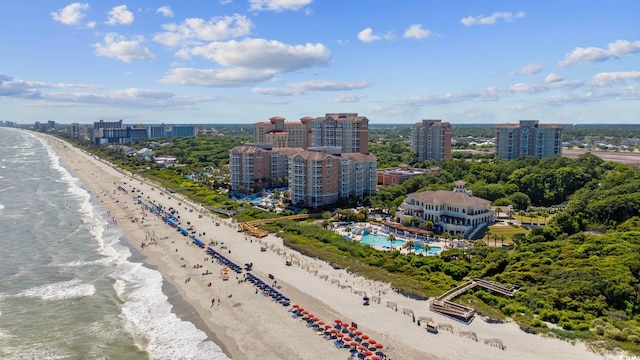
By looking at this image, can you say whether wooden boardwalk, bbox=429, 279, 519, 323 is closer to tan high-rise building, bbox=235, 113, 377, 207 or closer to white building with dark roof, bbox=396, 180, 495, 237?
white building with dark roof, bbox=396, 180, 495, 237

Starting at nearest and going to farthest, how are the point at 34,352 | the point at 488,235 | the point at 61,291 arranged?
the point at 34,352
the point at 61,291
the point at 488,235

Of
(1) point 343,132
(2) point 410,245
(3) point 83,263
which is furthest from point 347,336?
(1) point 343,132

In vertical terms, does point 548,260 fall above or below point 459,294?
above

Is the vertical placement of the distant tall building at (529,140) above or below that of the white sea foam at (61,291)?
above

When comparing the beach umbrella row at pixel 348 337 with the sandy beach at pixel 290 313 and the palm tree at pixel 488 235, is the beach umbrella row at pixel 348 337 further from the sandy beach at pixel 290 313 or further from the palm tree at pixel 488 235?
the palm tree at pixel 488 235

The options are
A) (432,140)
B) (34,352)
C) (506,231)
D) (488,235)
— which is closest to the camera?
(34,352)

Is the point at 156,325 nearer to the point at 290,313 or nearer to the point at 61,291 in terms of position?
the point at 290,313

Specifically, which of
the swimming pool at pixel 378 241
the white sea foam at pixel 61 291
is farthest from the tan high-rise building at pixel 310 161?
the white sea foam at pixel 61 291

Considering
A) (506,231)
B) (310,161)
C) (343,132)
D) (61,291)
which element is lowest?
(61,291)
